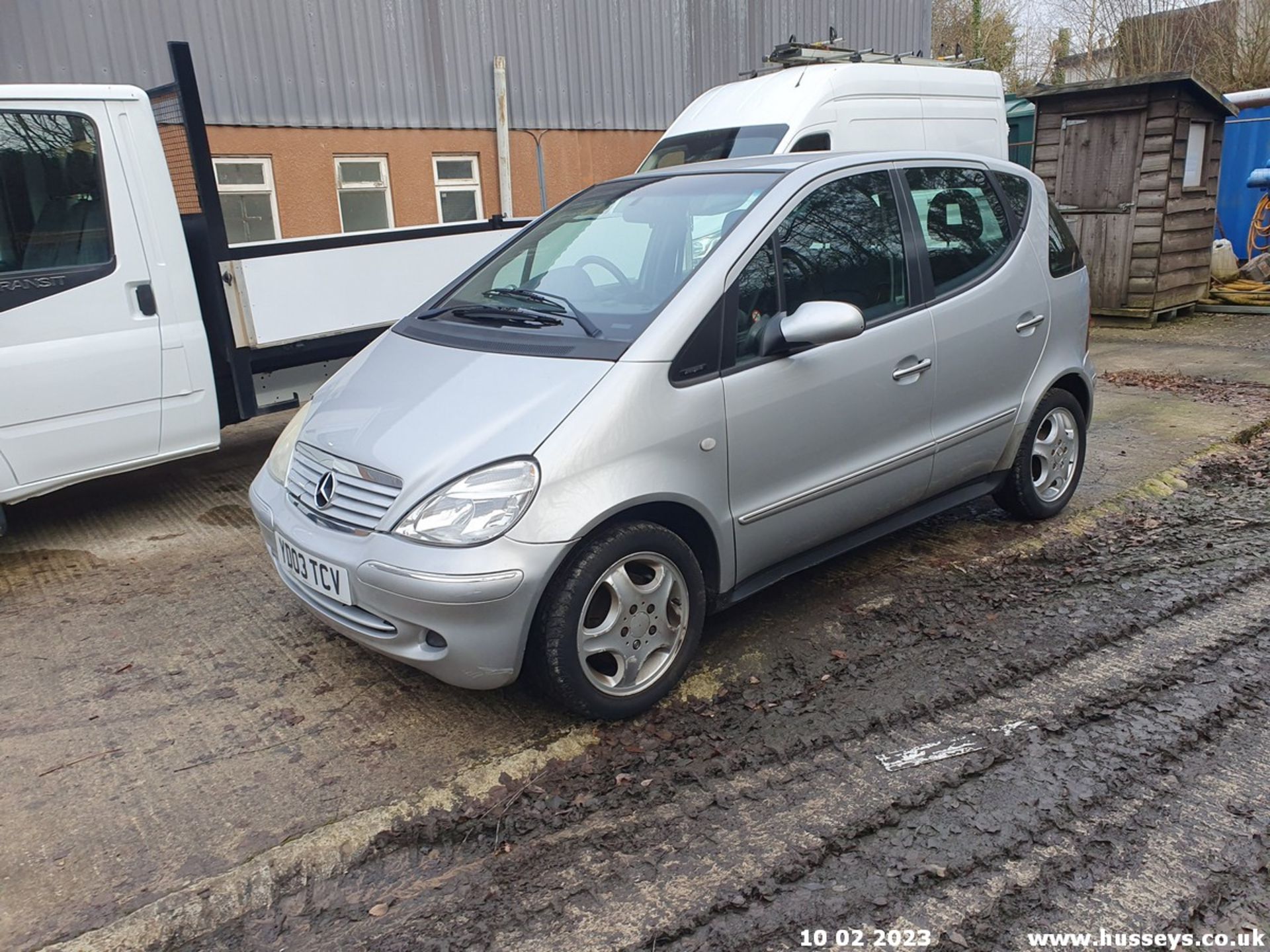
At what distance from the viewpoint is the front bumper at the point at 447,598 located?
9.27 feet

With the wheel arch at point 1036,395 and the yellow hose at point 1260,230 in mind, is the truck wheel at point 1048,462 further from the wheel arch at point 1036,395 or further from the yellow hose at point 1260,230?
the yellow hose at point 1260,230

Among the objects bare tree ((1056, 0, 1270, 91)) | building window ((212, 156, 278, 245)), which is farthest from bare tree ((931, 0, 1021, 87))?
building window ((212, 156, 278, 245))

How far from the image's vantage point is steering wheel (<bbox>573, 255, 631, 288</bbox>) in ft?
11.9

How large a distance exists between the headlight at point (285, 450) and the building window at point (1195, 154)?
1058 cm

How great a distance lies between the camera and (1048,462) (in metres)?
4.81

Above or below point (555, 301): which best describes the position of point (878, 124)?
above

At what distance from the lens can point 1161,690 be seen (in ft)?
11.0

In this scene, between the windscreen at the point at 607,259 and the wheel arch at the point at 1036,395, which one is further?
the wheel arch at the point at 1036,395

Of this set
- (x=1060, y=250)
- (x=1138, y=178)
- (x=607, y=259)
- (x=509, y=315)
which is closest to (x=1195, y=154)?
(x=1138, y=178)

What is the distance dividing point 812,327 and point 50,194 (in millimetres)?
3835

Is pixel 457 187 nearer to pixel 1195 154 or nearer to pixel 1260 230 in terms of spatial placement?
pixel 1195 154

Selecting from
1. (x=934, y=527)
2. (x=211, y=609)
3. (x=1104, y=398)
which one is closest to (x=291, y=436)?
(x=211, y=609)

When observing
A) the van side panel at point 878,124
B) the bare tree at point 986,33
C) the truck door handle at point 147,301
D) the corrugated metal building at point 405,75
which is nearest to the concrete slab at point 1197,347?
the van side panel at point 878,124

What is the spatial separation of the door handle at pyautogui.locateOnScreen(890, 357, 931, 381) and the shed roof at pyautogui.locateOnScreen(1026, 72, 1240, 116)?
8084 mm
